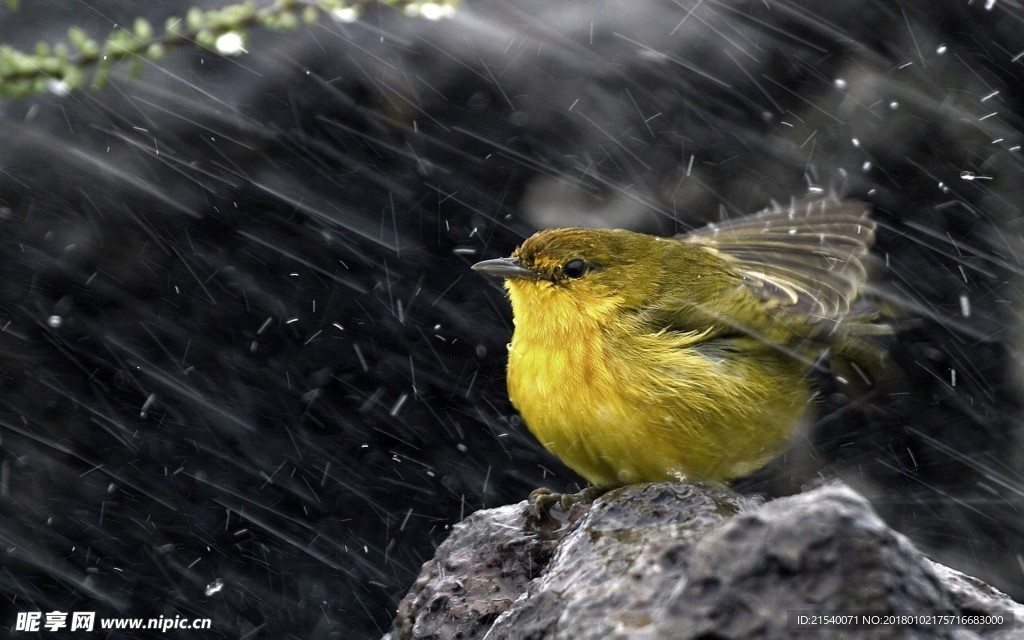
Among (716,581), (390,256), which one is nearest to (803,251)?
(390,256)

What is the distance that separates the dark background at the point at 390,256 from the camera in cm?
535

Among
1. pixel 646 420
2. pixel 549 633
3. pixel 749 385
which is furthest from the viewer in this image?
pixel 749 385

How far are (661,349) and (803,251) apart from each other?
4.01 ft

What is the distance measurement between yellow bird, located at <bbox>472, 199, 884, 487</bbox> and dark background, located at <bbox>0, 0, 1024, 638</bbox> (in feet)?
5.60

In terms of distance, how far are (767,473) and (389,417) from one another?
6.79 ft

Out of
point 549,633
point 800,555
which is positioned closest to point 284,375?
point 549,633

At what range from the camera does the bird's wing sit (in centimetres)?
363

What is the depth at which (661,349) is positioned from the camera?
3.24m

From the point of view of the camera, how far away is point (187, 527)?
5.64 m

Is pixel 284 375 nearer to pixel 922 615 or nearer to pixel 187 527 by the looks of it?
pixel 187 527

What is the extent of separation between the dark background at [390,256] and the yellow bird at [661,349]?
1.71 m

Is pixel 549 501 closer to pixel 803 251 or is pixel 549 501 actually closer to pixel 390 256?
pixel 803 251

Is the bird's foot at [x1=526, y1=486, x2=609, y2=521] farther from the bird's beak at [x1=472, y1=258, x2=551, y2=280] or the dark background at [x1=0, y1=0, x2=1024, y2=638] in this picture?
the dark background at [x1=0, y1=0, x2=1024, y2=638]

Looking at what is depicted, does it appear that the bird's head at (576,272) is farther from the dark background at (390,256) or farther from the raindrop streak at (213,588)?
the raindrop streak at (213,588)
